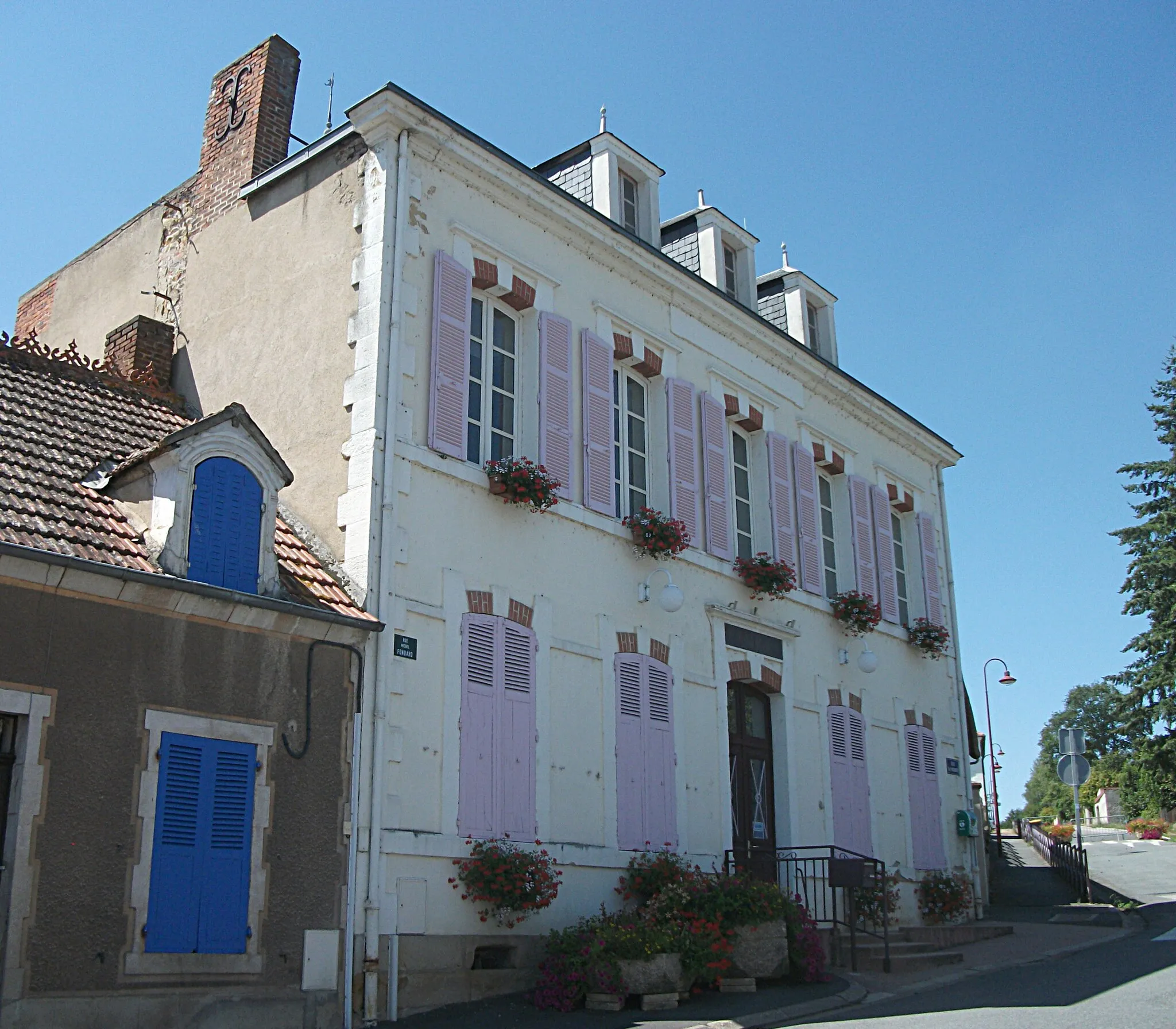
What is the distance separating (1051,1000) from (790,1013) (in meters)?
2.01

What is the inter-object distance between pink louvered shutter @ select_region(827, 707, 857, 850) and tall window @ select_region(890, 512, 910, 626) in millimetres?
2897

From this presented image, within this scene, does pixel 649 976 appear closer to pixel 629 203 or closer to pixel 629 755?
pixel 629 755

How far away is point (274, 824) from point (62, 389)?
183 inches

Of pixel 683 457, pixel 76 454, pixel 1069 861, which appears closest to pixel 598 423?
pixel 683 457

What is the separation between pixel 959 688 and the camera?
19.3m

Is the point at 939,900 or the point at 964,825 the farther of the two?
the point at 964,825

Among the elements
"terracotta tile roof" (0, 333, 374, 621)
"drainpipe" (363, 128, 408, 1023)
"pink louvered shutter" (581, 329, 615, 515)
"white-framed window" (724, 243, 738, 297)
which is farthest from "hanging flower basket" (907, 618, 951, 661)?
"terracotta tile roof" (0, 333, 374, 621)

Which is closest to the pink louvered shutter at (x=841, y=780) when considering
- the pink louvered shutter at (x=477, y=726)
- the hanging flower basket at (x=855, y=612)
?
the hanging flower basket at (x=855, y=612)

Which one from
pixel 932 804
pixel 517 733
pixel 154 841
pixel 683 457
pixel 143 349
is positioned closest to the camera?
pixel 154 841

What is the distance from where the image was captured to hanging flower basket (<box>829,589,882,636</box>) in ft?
53.3

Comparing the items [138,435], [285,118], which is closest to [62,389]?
[138,435]

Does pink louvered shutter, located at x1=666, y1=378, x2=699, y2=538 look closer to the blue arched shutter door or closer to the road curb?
the road curb

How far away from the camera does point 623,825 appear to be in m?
12.2

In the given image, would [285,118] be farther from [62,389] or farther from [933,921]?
[933,921]
